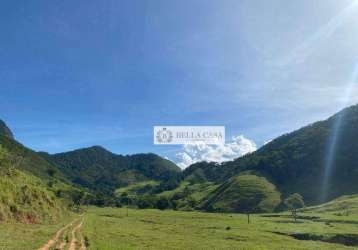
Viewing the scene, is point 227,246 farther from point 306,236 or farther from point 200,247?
point 306,236

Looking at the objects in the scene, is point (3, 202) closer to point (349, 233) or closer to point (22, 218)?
point (22, 218)

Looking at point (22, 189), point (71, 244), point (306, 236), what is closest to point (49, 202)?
point (22, 189)

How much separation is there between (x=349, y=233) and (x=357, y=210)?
72112mm

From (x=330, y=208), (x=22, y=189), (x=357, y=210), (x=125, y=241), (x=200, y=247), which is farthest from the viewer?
(x=330, y=208)

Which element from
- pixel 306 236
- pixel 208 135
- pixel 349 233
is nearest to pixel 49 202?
pixel 208 135

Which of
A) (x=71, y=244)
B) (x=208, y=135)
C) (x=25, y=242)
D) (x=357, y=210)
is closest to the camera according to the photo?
(x=25, y=242)

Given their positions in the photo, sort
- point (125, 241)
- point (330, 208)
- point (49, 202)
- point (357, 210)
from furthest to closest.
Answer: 1. point (330, 208)
2. point (357, 210)
3. point (49, 202)
4. point (125, 241)

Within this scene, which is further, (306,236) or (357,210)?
(357,210)

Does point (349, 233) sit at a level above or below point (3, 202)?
below

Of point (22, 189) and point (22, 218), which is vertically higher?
point (22, 189)

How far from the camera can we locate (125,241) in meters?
57.6

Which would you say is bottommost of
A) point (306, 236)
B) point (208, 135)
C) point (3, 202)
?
point (306, 236)

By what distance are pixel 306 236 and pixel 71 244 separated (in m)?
53.0

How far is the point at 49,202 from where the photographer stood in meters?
107
